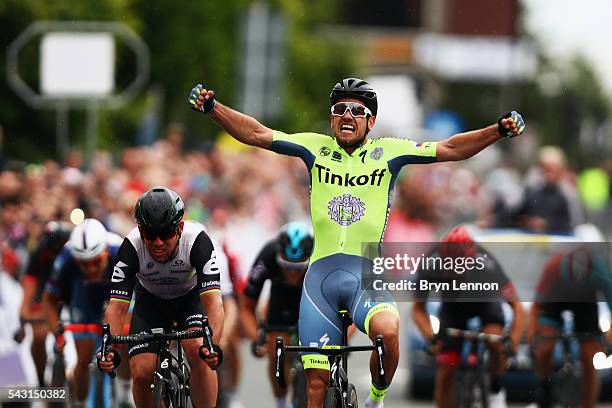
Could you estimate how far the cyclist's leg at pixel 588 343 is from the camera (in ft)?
42.6

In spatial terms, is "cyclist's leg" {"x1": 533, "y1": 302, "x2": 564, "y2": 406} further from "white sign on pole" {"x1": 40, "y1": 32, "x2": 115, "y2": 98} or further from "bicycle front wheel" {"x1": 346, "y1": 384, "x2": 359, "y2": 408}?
"white sign on pole" {"x1": 40, "y1": 32, "x2": 115, "y2": 98}

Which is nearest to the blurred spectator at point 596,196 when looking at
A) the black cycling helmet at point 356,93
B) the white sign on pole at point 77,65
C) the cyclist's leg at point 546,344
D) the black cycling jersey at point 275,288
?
the white sign on pole at point 77,65

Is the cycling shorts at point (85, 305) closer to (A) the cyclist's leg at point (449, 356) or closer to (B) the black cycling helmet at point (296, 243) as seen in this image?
(B) the black cycling helmet at point (296, 243)

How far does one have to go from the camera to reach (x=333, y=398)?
9.58 metres

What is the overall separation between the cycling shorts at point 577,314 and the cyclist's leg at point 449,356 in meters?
0.69

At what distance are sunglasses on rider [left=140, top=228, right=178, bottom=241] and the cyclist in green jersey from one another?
2.75 feet

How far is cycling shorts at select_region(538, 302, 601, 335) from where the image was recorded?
1316 cm

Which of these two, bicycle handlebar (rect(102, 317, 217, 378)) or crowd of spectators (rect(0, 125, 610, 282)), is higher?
crowd of spectators (rect(0, 125, 610, 282))

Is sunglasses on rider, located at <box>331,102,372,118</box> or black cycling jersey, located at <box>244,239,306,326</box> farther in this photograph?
black cycling jersey, located at <box>244,239,306,326</box>

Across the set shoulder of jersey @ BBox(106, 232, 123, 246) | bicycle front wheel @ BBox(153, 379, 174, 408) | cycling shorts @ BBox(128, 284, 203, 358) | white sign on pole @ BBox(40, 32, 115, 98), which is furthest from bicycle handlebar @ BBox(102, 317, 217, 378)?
white sign on pole @ BBox(40, 32, 115, 98)

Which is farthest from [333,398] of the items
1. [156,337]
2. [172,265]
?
[172,265]

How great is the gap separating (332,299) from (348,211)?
543 millimetres

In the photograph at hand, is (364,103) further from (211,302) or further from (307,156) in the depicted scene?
(211,302)

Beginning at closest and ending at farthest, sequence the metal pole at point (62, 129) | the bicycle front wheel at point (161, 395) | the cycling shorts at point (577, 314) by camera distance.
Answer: the bicycle front wheel at point (161, 395), the cycling shorts at point (577, 314), the metal pole at point (62, 129)
